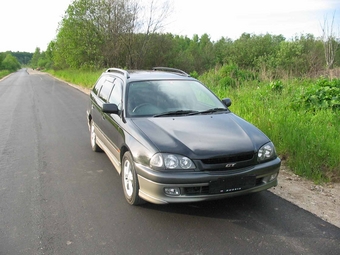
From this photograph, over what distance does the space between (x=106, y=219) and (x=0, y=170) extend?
267cm

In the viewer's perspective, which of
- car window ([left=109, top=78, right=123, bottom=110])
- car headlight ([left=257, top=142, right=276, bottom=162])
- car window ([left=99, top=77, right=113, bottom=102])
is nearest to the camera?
car headlight ([left=257, top=142, right=276, bottom=162])

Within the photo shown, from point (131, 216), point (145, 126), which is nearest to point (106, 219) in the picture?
point (131, 216)

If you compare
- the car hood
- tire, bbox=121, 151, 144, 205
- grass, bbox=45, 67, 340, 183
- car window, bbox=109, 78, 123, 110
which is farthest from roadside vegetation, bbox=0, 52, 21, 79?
the car hood

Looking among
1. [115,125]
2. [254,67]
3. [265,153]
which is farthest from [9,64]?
[265,153]

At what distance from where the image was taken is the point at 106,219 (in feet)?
11.8

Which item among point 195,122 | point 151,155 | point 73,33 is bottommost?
point 151,155

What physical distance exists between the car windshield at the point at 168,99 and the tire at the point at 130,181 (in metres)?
0.69

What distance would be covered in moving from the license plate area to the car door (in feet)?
4.71

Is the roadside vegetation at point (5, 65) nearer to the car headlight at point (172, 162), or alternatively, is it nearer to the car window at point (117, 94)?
the car window at point (117, 94)

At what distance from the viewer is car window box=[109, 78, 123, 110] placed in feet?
15.6

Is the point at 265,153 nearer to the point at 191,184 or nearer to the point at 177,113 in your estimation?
the point at 191,184

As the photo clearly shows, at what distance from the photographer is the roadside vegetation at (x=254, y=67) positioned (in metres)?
5.48

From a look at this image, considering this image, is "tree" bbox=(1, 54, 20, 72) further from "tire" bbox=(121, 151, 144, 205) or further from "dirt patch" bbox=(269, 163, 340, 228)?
"dirt patch" bbox=(269, 163, 340, 228)

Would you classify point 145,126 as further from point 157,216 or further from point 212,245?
point 212,245
